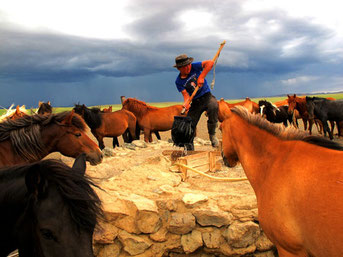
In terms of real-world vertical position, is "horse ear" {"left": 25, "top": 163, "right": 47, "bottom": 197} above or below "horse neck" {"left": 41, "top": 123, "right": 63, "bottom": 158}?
above

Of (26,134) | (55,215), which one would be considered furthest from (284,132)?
(26,134)

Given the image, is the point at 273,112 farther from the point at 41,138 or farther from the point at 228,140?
the point at 41,138

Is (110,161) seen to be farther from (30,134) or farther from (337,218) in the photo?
(337,218)

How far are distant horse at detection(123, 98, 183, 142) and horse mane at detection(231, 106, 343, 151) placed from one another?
33.8ft

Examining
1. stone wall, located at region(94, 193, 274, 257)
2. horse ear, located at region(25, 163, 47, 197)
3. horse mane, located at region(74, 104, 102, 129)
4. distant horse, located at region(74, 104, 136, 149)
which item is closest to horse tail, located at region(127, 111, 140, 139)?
distant horse, located at region(74, 104, 136, 149)

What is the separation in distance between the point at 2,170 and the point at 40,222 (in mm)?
622

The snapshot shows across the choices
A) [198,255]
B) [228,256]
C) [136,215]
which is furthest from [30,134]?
[228,256]

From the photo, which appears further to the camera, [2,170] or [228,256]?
[228,256]

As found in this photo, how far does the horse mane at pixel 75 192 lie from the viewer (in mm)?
1802

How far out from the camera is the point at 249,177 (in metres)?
3.30

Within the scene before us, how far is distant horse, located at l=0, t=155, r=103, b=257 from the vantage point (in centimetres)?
175

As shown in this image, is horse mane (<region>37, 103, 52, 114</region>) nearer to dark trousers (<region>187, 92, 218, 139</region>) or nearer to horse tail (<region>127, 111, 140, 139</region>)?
dark trousers (<region>187, 92, 218, 139</region>)

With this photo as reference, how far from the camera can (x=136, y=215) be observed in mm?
4406

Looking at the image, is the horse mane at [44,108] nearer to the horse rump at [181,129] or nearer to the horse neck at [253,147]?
the horse rump at [181,129]
